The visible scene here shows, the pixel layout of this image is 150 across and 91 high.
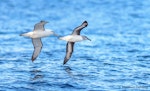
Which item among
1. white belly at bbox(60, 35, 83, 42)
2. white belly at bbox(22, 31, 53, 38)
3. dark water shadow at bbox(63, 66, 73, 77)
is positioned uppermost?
white belly at bbox(22, 31, 53, 38)

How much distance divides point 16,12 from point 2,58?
84.0 feet

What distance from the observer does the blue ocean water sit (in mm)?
27562

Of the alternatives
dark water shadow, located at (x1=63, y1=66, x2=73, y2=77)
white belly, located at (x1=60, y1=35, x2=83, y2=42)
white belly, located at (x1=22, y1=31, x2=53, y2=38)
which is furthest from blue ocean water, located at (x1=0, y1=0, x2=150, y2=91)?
white belly, located at (x1=22, y1=31, x2=53, y2=38)

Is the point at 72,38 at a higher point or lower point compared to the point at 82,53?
lower

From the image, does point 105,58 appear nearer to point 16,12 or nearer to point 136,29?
point 136,29

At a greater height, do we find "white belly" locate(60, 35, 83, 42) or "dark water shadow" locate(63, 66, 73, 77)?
"white belly" locate(60, 35, 83, 42)

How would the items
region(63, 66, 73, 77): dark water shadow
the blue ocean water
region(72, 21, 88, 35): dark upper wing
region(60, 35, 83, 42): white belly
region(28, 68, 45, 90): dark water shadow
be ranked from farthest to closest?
1. region(63, 66, 73, 77): dark water shadow
2. the blue ocean water
3. region(28, 68, 45, 90): dark water shadow
4. region(60, 35, 83, 42): white belly
5. region(72, 21, 88, 35): dark upper wing

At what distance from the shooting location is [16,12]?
5834 cm

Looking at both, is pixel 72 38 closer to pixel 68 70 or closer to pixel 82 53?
pixel 68 70

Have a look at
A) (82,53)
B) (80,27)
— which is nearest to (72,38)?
(80,27)

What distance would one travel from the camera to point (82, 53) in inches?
1395

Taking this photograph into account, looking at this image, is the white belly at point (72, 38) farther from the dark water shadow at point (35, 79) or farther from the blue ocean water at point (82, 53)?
the dark water shadow at point (35, 79)

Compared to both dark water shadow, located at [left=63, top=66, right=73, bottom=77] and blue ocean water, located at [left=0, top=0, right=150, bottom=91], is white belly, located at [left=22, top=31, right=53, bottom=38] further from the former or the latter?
dark water shadow, located at [left=63, top=66, right=73, bottom=77]

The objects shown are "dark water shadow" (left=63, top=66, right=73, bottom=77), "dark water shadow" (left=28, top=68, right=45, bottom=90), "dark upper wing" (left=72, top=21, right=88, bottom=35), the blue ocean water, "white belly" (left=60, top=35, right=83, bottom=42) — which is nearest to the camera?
"dark upper wing" (left=72, top=21, right=88, bottom=35)
